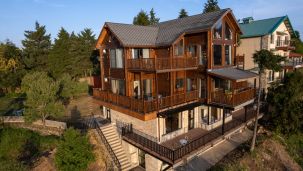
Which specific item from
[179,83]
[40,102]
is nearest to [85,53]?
[40,102]

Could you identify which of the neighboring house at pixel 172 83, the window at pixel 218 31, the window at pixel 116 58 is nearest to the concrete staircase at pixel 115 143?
the neighboring house at pixel 172 83

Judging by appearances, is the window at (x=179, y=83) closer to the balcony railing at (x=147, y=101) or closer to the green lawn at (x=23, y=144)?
the balcony railing at (x=147, y=101)

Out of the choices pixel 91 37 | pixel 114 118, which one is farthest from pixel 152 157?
pixel 91 37

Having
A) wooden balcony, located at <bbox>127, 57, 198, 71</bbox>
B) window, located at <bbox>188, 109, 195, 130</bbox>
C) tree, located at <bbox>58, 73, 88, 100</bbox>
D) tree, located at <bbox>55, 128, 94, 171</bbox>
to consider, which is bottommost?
tree, located at <bbox>55, 128, 94, 171</bbox>

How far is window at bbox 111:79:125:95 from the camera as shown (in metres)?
22.6

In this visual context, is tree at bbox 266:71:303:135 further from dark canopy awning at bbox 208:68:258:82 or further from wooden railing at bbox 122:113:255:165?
dark canopy awning at bbox 208:68:258:82

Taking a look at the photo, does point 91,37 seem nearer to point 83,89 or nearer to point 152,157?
point 83,89

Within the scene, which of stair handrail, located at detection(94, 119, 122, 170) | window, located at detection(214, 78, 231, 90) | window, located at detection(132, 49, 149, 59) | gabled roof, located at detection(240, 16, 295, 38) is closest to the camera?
stair handrail, located at detection(94, 119, 122, 170)

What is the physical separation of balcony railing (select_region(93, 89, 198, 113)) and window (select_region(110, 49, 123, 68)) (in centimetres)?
322

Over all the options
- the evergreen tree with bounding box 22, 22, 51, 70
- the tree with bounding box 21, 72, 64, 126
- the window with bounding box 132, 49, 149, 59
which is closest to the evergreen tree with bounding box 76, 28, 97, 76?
the evergreen tree with bounding box 22, 22, 51, 70

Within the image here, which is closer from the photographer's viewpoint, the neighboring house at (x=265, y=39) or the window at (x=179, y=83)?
the window at (x=179, y=83)

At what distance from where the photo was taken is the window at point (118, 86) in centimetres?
2264

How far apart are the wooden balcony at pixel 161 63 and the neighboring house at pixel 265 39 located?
15.0 meters

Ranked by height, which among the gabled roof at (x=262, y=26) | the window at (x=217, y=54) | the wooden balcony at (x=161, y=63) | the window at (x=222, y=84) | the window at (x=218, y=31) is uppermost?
the gabled roof at (x=262, y=26)
